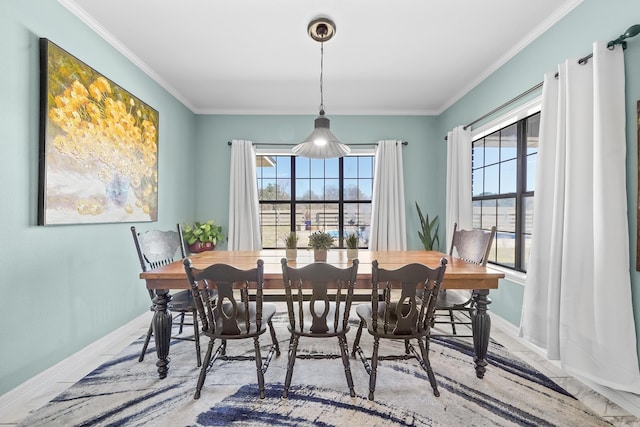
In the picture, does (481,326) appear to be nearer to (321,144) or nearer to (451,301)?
(451,301)

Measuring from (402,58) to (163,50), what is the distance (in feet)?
7.59

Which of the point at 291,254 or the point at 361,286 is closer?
the point at 361,286

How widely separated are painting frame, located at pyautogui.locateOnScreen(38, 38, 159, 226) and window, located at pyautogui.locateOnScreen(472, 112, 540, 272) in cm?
368

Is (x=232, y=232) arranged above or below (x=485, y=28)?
below

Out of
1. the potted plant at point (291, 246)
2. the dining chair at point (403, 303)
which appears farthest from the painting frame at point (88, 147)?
the dining chair at point (403, 303)

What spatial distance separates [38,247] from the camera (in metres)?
1.92

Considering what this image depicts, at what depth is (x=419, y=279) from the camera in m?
1.68

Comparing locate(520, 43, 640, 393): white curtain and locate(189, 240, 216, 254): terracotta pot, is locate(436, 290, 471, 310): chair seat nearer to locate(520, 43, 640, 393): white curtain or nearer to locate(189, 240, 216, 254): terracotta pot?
locate(520, 43, 640, 393): white curtain

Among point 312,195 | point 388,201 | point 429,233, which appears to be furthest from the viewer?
point 312,195

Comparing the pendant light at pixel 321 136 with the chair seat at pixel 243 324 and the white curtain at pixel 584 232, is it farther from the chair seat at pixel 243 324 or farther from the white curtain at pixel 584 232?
the white curtain at pixel 584 232

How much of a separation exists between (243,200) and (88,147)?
7.04 ft

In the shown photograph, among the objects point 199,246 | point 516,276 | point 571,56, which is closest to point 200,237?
point 199,246

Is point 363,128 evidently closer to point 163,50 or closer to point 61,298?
point 163,50

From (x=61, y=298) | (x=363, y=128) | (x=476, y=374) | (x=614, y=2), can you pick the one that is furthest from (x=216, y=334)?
(x=363, y=128)
